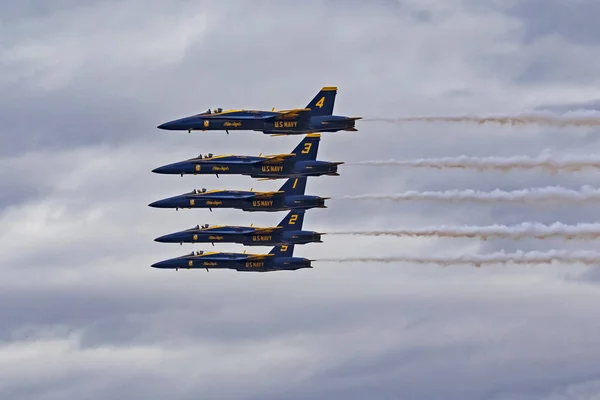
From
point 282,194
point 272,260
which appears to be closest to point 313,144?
point 282,194

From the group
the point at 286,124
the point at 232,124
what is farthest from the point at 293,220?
the point at 286,124

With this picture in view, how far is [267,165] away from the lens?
179500 millimetres

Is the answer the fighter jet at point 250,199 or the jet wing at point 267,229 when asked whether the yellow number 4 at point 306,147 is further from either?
the jet wing at point 267,229

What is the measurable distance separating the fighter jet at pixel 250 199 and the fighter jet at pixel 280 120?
36.1 feet

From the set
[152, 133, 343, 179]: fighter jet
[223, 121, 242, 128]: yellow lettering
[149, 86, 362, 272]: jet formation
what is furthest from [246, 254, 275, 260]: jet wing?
[223, 121, 242, 128]: yellow lettering

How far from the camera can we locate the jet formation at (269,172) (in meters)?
173

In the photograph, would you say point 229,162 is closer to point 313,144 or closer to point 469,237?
point 313,144

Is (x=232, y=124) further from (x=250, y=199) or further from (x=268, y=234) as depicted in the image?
(x=268, y=234)

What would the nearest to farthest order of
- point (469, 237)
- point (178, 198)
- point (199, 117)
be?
point (469, 237)
point (199, 117)
point (178, 198)

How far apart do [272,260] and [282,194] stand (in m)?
13.6

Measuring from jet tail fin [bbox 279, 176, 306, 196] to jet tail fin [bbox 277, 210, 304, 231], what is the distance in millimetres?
6290

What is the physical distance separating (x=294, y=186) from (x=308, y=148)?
791cm

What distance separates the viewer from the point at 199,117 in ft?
586

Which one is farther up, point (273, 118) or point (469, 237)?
point (273, 118)
